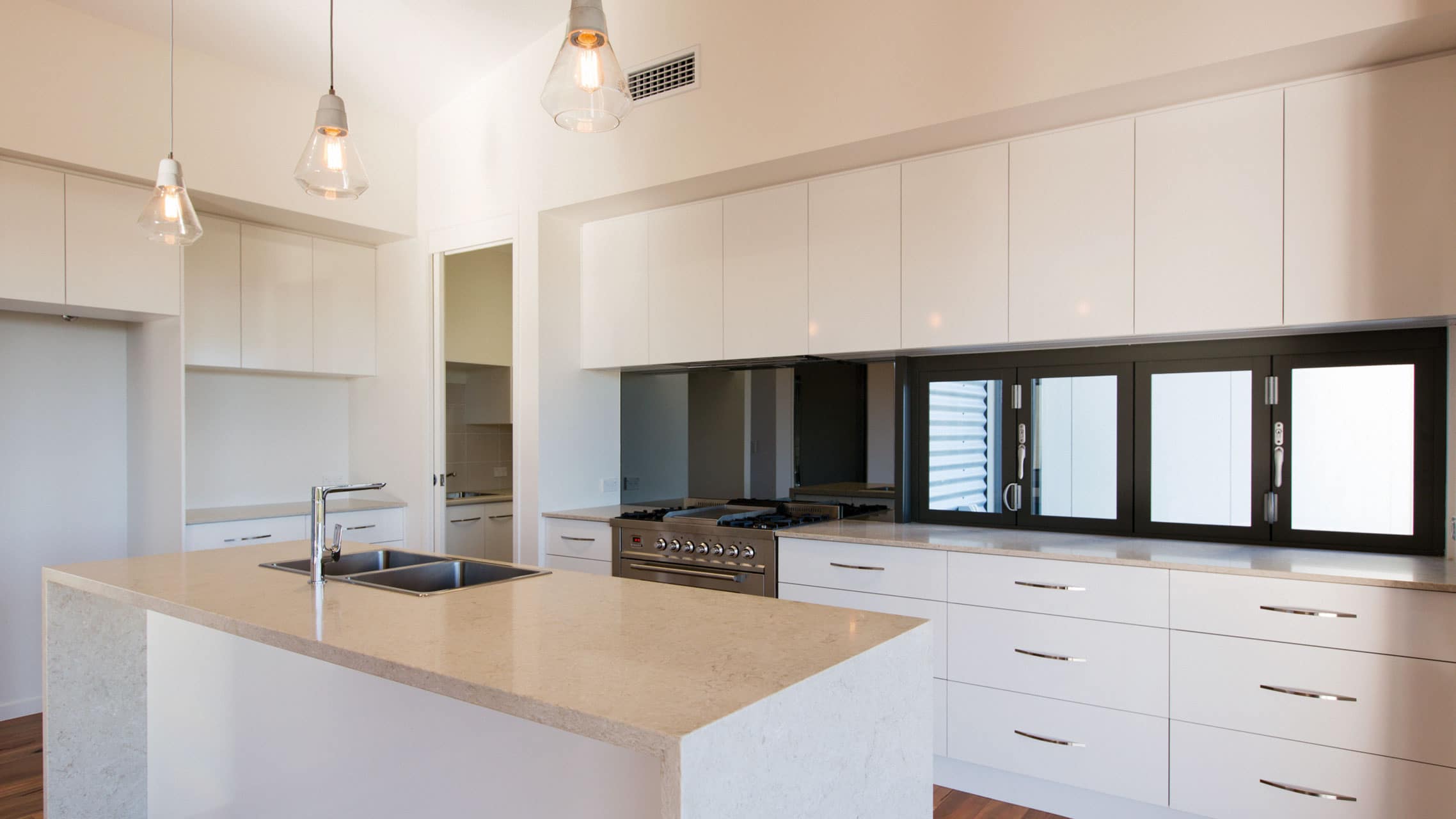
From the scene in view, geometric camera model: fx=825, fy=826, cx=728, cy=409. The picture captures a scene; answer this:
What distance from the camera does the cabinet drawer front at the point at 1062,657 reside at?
2500mm

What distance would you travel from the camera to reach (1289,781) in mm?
2281

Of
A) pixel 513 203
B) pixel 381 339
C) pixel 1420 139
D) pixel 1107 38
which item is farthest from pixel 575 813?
pixel 381 339

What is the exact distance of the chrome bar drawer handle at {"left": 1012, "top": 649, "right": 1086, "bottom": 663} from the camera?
2.62 meters

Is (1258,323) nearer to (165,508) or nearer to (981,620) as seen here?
(981,620)

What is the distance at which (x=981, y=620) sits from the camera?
2812 mm

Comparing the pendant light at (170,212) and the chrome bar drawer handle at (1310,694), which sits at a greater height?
the pendant light at (170,212)

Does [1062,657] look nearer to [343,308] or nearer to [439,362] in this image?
[439,362]

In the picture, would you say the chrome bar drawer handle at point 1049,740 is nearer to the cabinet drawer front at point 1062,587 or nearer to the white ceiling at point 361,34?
the cabinet drawer front at point 1062,587

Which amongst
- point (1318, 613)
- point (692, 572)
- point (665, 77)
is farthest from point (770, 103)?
point (1318, 613)

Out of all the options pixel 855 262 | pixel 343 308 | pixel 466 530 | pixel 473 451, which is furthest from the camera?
pixel 473 451

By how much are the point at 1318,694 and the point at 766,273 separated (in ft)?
7.94

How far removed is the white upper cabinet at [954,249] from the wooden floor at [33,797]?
1627mm

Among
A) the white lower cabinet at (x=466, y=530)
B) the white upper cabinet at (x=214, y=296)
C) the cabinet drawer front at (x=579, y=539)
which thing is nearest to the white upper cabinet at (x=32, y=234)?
the white upper cabinet at (x=214, y=296)

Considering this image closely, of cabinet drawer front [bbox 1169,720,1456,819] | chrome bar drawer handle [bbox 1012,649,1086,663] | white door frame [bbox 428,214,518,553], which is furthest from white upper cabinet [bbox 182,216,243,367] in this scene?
cabinet drawer front [bbox 1169,720,1456,819]
